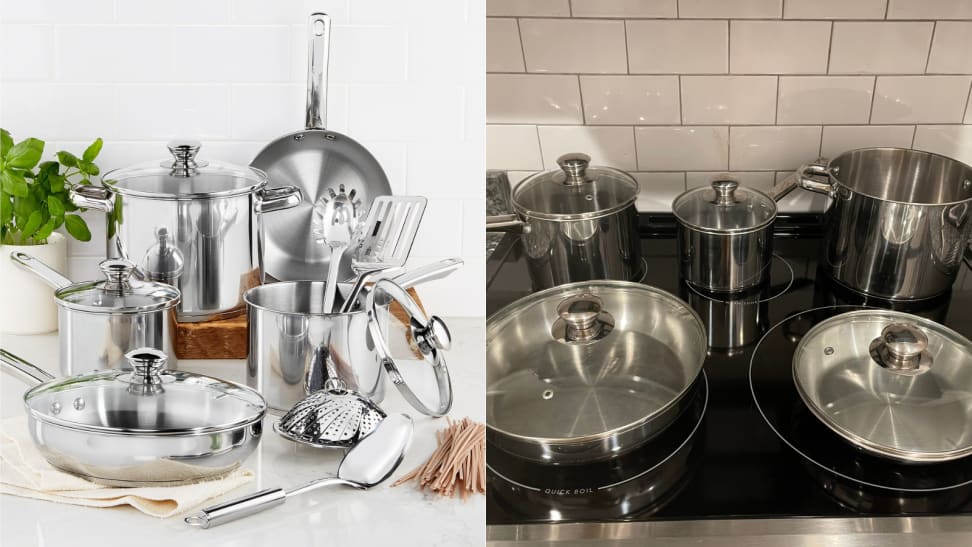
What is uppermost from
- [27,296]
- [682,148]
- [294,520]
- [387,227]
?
[682,148]

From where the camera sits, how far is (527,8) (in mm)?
1250

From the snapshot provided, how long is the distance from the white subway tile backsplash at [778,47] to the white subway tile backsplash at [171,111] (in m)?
0.62

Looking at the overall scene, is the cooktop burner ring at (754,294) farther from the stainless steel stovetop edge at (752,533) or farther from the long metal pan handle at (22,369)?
the long metal pan handle at (22,369)

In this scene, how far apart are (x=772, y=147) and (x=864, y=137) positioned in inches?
5.1

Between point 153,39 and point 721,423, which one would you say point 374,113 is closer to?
point 153,39

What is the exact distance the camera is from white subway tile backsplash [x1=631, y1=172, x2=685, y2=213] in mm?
1328

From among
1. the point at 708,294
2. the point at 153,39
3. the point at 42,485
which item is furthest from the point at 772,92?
the point at 42,485

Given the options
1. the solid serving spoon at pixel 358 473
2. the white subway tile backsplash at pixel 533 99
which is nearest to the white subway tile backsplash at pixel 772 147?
the white subway tile backsplash at pixel 533 99

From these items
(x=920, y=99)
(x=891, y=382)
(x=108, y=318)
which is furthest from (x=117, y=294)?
(x=920, y=99)

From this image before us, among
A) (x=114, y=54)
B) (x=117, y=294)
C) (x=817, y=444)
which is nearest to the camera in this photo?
(x=817, y=444)

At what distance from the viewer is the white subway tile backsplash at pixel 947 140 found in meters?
1.29

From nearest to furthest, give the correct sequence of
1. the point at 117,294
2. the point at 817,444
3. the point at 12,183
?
the point at 817,444
the point at 117,294
the point at 12,183

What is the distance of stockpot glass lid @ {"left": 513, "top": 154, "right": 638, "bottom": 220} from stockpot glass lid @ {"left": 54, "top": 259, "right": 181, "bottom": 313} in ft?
1.53

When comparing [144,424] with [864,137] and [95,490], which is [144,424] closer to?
[95,490]
